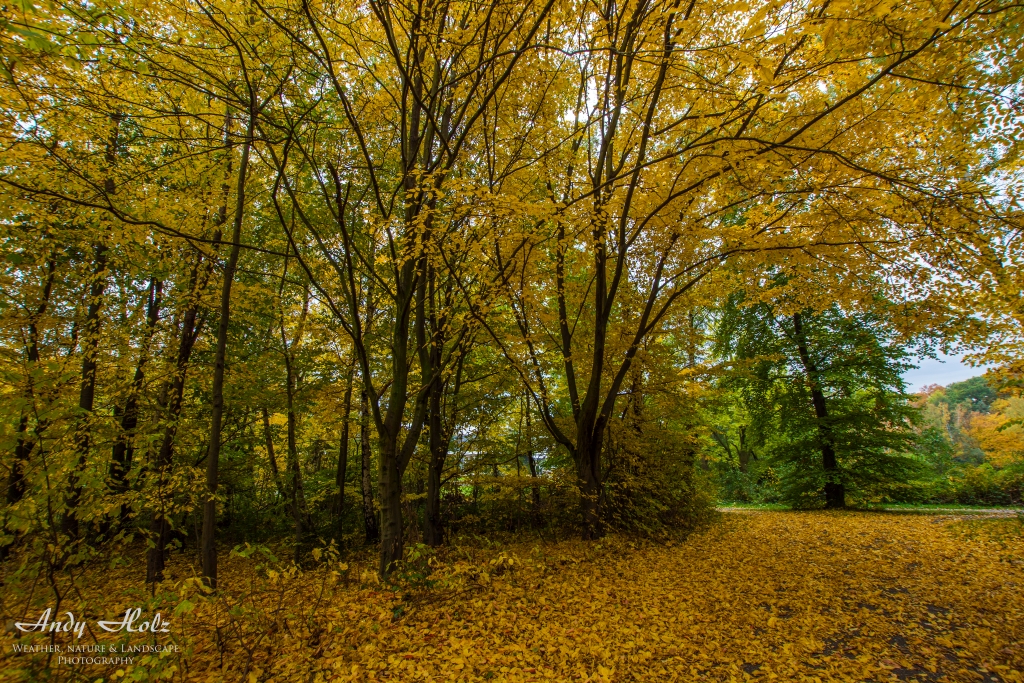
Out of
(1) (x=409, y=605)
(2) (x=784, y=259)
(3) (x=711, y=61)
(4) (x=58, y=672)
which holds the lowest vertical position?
(1) (x=409, y=605)

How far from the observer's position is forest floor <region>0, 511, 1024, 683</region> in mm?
3184

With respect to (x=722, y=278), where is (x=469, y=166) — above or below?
above

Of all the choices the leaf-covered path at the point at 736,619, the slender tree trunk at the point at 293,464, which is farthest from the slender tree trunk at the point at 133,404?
the leaf-covered path at the point at 736,619

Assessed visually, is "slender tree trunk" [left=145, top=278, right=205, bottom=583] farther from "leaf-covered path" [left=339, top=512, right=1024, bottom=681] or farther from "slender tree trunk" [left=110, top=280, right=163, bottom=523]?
"leaf-covered path" [left=339, top=512, right=1024, bottom=681]

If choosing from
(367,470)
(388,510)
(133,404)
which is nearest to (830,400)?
(367,470)

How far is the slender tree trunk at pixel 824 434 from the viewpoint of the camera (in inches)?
482

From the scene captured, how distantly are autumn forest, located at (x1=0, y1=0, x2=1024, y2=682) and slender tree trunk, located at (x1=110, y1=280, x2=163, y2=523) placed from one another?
14 cm

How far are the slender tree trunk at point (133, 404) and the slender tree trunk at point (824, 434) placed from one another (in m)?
15.2

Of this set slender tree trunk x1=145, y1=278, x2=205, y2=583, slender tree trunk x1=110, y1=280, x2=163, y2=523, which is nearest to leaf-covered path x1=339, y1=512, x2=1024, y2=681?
slender tree trunk x1=145, y1=278, x2=205, y2=583

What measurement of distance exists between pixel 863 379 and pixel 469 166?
12380mm

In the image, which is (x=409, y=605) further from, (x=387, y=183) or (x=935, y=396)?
(x=935, y=396)

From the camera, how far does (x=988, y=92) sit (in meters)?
3.86

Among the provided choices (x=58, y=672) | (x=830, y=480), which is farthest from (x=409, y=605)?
(x=830, y=480)

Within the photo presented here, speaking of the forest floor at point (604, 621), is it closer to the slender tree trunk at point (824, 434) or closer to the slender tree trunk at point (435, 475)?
the slender tree trunk at point (435, 475)
